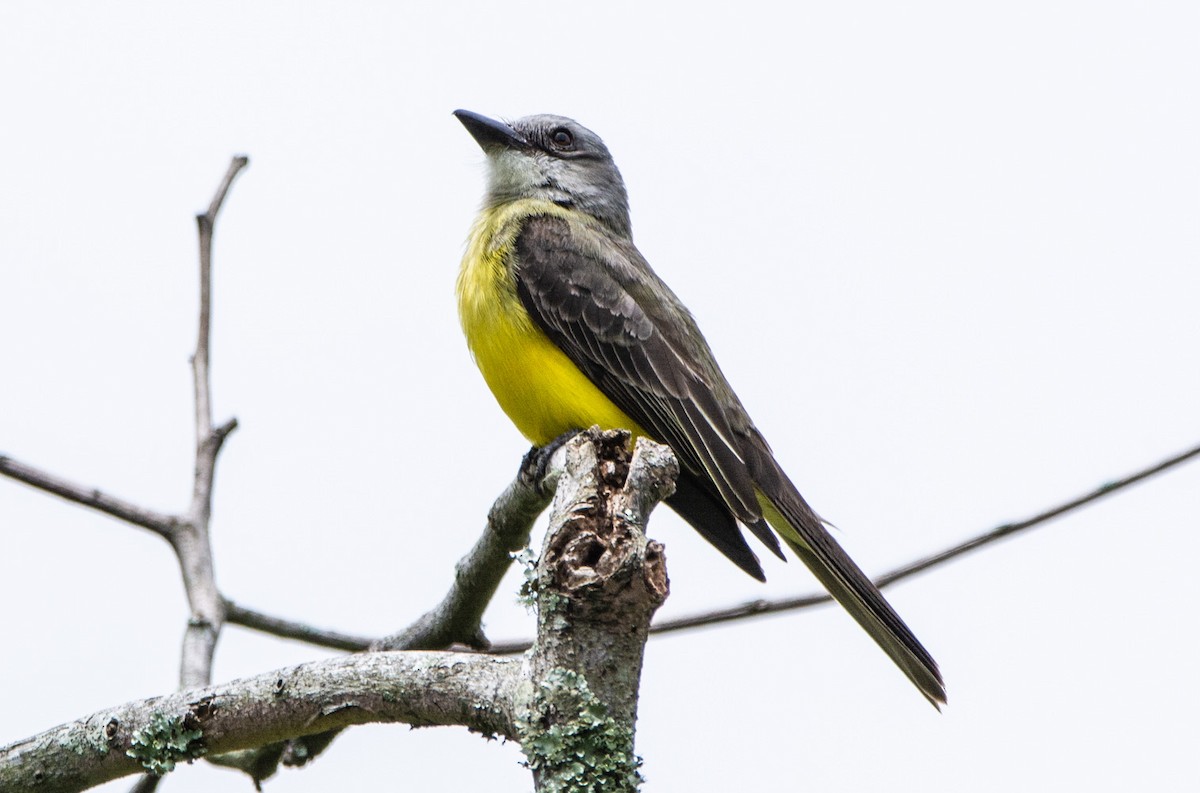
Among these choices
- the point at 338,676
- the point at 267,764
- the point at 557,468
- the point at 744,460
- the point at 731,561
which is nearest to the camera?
the point at 338,676

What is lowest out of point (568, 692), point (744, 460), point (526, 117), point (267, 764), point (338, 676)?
point (568, 692)

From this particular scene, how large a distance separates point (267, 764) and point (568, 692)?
2.67m

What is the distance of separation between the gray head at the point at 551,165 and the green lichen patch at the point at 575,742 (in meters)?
5.51

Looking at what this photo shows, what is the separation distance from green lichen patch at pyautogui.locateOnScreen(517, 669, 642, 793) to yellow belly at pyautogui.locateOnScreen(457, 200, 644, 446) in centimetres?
338

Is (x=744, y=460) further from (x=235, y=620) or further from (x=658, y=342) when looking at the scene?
(x=235, y=620)

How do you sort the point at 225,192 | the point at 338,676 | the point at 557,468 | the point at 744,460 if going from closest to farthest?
the point at 338,676 < the point at 557,468 < the point at 225,192 < the point at 744,460

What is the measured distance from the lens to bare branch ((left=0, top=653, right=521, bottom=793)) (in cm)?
343

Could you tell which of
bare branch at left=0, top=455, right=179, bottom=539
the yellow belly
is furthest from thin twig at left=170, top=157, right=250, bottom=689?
the yellow belly

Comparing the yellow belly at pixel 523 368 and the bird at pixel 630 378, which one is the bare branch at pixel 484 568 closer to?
the yellow belly at pixel 523 368

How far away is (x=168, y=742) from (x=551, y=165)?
5.49 meters

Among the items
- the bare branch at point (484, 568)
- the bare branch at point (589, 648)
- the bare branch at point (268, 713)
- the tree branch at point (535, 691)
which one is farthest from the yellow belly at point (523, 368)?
the bare branch at point (589, 648)

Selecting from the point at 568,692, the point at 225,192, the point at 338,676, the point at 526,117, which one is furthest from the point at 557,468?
the point at 526,117

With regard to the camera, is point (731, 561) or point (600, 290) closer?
point (731, 561)

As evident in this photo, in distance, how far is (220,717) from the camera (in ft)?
12.4
